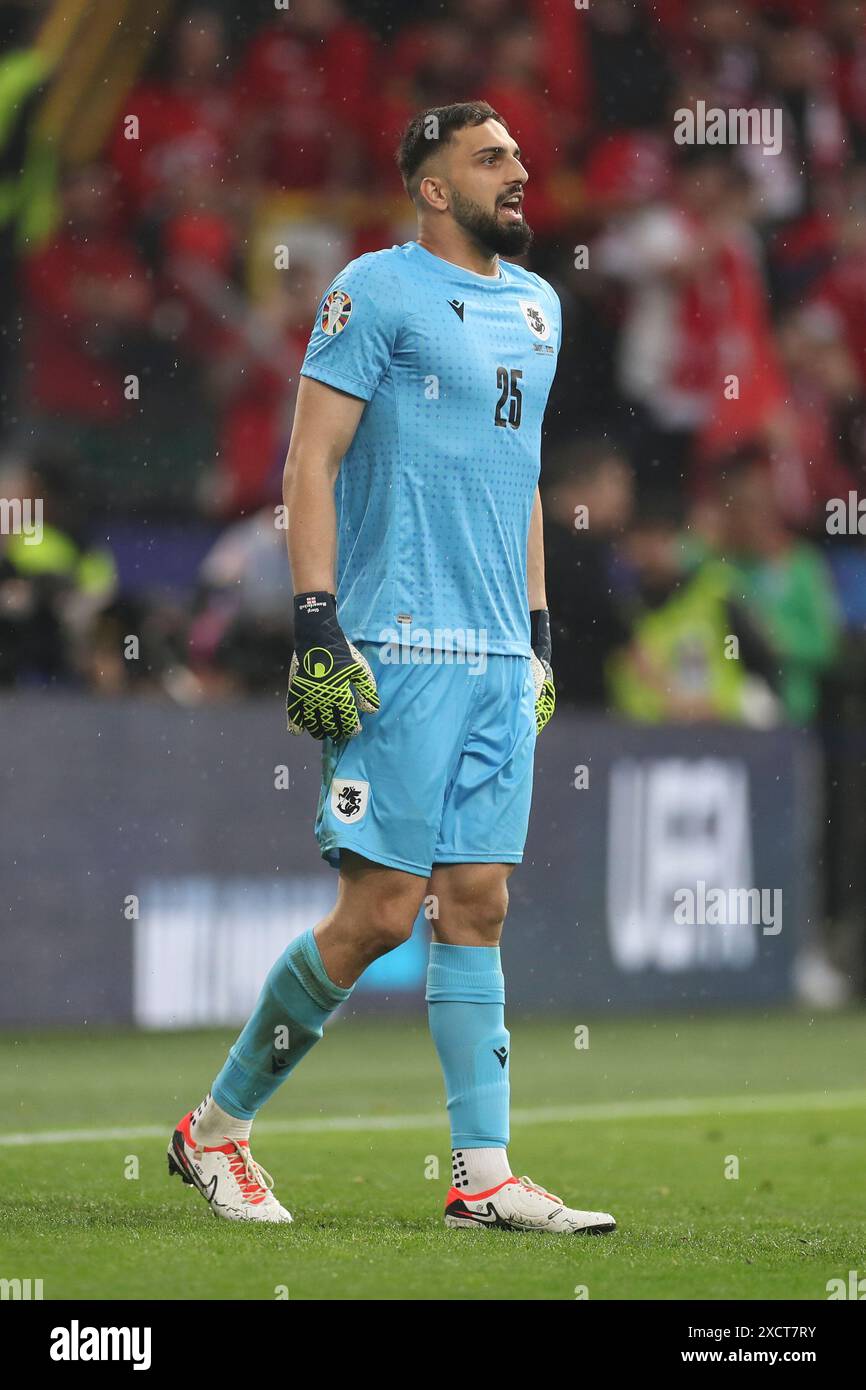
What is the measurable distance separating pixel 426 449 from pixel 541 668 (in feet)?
2.26

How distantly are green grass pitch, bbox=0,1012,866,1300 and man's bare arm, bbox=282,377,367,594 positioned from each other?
1.37 m

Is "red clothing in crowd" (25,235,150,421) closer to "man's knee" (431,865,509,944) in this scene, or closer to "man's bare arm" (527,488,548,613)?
"man's bare arm" (527,488,548,613)

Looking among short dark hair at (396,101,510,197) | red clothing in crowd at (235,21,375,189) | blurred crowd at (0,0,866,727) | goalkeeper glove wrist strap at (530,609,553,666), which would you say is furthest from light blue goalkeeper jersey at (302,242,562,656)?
red clothing in crowd at (235,21,375,189)

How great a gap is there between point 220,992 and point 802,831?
3.03m

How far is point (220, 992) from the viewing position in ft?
31.0

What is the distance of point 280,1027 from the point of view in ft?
16.8

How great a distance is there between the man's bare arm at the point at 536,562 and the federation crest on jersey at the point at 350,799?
0.79m

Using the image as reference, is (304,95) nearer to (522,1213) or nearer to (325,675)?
(325,675)

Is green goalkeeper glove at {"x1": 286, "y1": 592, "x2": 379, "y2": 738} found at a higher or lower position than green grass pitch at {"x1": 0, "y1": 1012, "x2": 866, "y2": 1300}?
higher

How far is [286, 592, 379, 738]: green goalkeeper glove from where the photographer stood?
192 inches

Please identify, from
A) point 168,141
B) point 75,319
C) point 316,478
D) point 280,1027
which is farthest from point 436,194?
point 168,141

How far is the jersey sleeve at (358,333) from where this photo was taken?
16.4ft
